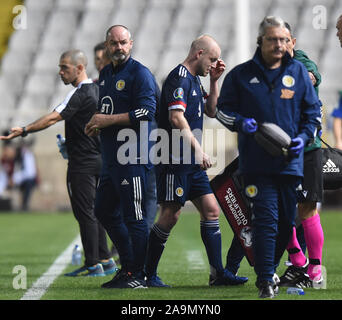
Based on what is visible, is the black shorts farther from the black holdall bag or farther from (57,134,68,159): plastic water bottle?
(57,134,68,159): plastic water bottle

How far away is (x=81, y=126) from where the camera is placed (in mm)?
8312

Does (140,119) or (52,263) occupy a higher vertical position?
(140,119)

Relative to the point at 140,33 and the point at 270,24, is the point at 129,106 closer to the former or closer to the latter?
the point at 270,24

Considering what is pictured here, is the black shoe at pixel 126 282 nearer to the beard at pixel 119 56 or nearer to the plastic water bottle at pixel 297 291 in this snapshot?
the plastic water bottle at pixel 297 291

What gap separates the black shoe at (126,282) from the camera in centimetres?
678

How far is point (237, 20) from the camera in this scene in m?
18.8

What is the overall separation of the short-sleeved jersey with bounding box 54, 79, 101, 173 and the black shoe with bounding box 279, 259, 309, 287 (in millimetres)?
2336

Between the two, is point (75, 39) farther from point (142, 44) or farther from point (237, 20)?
point (237, 20)

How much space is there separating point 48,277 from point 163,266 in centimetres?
138

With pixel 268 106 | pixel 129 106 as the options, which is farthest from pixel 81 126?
pixel 268 106

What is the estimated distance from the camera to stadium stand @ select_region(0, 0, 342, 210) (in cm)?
2695
